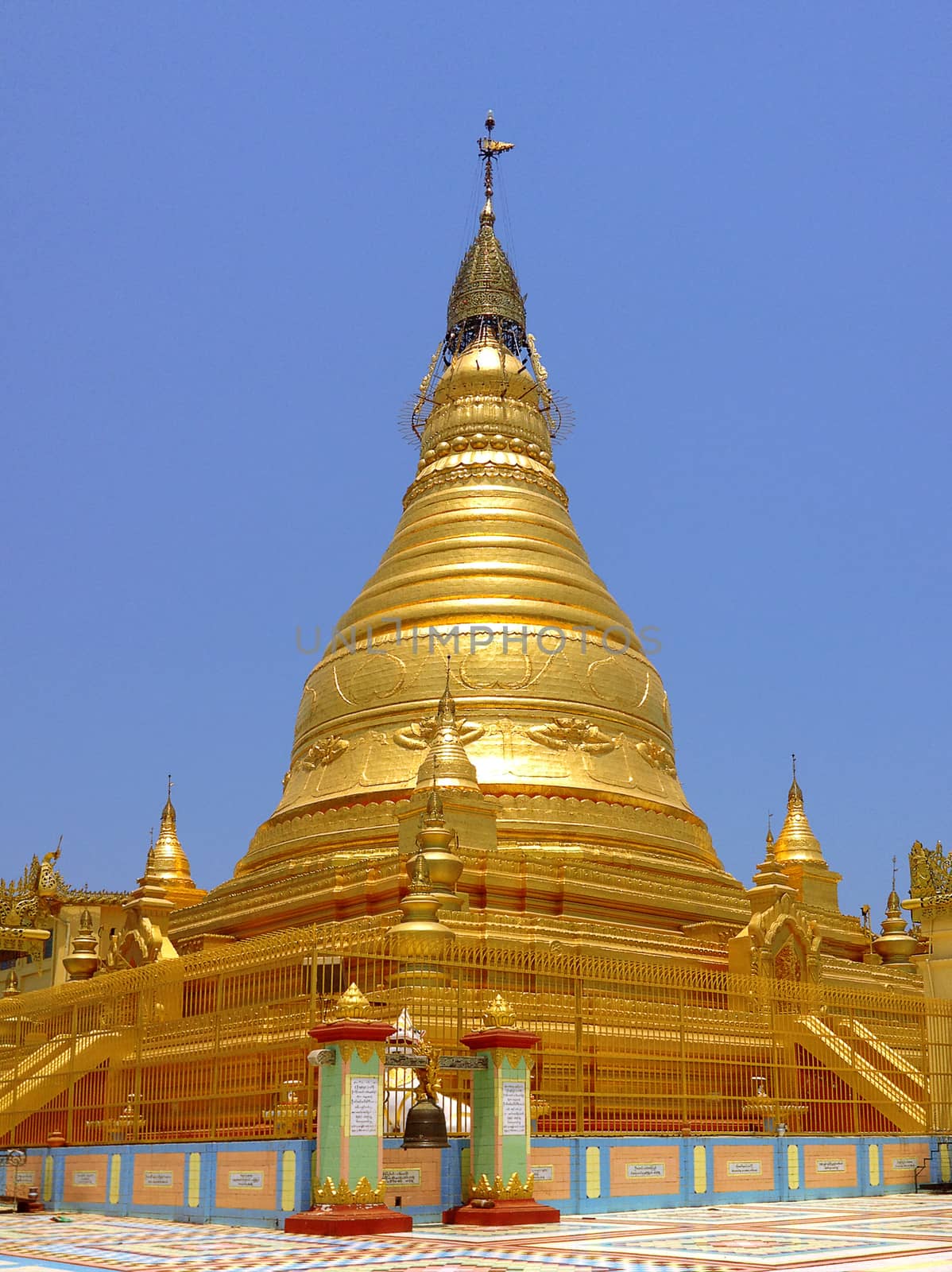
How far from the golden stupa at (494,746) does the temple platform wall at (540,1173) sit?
24.2 feet

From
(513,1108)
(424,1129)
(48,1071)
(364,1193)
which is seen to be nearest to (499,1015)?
(513,1108)

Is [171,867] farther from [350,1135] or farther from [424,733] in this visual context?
[350,1135]

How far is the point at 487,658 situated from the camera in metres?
34.8

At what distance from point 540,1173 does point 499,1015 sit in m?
1.95

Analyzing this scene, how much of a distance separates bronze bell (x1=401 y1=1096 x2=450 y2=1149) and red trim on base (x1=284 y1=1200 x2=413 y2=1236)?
90 centimetres

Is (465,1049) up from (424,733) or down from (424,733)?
down

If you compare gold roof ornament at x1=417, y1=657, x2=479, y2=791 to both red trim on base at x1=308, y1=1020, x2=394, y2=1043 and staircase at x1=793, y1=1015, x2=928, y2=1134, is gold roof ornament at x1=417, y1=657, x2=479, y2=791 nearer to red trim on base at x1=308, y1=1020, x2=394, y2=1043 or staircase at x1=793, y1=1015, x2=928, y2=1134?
staircase at x1=793, y1=1015, x2=928, y2=1134

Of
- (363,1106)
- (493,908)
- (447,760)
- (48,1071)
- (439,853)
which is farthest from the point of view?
(447,760)

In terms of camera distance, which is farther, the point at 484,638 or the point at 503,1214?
the point at 484,638

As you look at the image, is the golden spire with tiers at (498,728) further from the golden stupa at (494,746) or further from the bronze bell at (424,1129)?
the bronze bell at (424,1129)

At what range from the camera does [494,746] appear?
109 ft

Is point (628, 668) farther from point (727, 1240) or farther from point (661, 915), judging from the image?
point (727, 1240)

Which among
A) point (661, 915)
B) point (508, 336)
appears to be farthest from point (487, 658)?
point (508, 336)

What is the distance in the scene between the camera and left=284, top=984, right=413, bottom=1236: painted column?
14.9 meters
